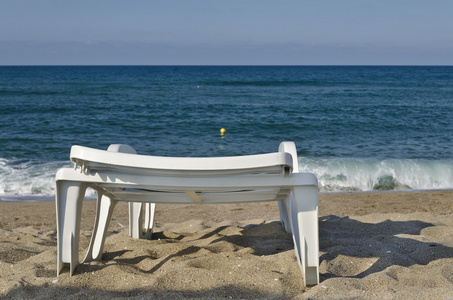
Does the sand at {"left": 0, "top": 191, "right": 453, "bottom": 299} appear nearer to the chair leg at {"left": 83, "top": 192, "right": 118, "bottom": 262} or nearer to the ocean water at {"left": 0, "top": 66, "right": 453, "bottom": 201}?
the chair leg at {"left": 83, "top": 192, "right": 118, "bottom": 262}

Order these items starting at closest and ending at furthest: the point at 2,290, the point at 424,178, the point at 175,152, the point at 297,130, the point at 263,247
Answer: the point at 2,290, the point at 263,247, the point at 424,178, the point at 175,152, the point at 297,130

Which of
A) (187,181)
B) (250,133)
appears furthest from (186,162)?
(250,133)

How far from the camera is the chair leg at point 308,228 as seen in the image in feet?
8.20

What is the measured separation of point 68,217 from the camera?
2594mm

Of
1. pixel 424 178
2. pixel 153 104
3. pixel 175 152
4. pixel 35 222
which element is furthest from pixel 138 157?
pixel 153 104

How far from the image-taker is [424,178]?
28.1ft

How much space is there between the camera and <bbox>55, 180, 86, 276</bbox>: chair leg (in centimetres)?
254

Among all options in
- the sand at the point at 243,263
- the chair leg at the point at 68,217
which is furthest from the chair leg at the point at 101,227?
the chair leg at the point at 68,217

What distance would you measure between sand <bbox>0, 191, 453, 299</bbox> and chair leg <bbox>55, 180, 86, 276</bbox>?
13 centimetres

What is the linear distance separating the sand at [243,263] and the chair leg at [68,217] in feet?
0.44

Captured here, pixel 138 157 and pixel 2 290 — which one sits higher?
pixel 138 157

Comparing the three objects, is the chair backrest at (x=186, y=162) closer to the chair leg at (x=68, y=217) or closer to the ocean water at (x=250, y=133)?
the chair leg at (x=68, y=217)

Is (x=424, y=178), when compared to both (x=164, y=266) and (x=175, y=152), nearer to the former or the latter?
(x=175, y=152)

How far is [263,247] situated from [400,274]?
104 centimetres
